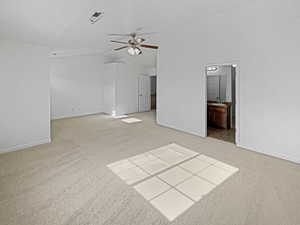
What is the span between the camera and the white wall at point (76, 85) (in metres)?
7.14

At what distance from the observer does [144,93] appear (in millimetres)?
9031

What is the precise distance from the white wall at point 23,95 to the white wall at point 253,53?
2.54 metres

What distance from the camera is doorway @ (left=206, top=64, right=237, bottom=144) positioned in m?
5.30

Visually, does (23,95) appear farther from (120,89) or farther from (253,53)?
(253,53)

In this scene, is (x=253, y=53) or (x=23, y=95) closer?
(x=253, y=53)

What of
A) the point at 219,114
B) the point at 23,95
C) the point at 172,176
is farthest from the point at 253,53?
the point at 23,95

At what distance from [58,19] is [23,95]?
1.92 metres

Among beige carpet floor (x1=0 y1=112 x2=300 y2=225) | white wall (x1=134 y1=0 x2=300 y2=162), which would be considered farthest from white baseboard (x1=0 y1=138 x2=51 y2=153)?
white wall (x1=134 y1=0 x2=300 y2=162)

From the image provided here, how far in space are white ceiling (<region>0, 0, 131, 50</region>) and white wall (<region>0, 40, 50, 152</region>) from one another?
12.3 inches

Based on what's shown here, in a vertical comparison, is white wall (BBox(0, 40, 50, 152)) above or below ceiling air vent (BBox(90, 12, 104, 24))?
below

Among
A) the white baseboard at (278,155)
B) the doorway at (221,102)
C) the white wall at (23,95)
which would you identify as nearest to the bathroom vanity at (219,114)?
the doorway at (221,102)

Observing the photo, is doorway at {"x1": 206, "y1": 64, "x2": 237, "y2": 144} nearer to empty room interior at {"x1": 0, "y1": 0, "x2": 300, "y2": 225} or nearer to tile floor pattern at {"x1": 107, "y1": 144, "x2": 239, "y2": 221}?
empty room interior at {"x1": 0, "y1": 0, "x2": 300, "y2": 225}

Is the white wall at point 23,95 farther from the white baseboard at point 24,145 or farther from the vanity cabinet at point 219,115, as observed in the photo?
the vanity cabinet at point 219,115

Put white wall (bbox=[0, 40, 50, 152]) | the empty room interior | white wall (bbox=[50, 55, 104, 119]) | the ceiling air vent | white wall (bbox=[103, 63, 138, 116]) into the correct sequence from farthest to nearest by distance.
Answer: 1. white wall (bbox=[103, 63, 138, 116])
2. white wall (bbox=[50, 55, 104, 119])
3. white wall (bbox=[0, 40, 50, 152])
4. the ceiling air vent
5. the empty room interior
